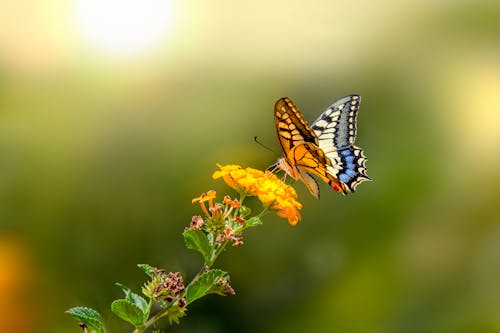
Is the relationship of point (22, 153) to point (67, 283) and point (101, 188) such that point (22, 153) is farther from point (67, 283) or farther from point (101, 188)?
point (67, 283)

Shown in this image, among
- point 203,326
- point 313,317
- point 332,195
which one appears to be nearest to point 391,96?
point 332,195

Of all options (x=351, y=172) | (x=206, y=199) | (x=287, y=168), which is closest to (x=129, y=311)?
(x=206, y=199)

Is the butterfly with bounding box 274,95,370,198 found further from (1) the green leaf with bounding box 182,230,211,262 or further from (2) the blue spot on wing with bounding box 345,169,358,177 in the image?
(1) the green leaf with bounding box 182,230,211,262

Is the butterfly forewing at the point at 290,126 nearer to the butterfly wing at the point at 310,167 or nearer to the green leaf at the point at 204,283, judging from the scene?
the butterfly wing at the point at 310,167

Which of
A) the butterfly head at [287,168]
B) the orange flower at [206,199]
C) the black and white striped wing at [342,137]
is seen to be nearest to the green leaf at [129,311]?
the orange flower at [206,199]

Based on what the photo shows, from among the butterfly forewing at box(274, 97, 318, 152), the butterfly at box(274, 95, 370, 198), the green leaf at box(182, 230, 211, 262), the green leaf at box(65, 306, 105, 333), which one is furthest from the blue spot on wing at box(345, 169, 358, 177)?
the green leaf at box(65, 306, 105, 333)
